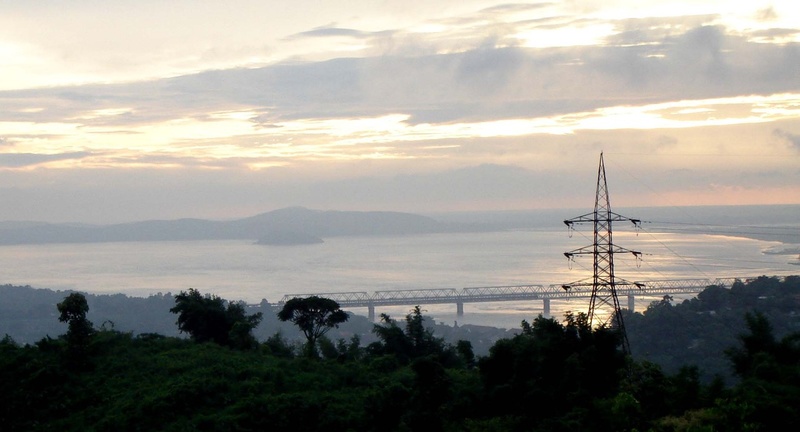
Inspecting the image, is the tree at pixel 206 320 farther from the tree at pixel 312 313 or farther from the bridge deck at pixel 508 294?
the bridge deck at pixel 508 294

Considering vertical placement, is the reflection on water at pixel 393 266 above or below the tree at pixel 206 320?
above

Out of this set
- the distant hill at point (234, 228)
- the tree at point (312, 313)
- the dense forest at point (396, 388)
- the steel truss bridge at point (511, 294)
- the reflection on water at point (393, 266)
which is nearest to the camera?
the dense forest at point (396, 388)

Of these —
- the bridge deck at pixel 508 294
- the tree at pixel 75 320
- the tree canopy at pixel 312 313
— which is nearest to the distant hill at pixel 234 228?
the bridge deck at pixel 508 294

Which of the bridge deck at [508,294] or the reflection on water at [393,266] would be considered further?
the reflection on water at [393,266]

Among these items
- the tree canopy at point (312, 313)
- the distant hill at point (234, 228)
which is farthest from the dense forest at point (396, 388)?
the distant hill at point (234, 228)

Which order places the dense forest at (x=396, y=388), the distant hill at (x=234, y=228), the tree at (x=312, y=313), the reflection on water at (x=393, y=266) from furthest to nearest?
1. the distant hill at (x=234, y=228)
2. the reflection on water at (x=393, y=266)
3. the tree at (x=312, y=313)
4. the dense forest at (x=396, y=388)

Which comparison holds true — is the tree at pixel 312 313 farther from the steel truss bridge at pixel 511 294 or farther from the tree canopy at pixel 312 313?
the steel truss bridge at pixel 511 294

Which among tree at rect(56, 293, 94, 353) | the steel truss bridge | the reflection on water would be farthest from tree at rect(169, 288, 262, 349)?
the steel truss bridge

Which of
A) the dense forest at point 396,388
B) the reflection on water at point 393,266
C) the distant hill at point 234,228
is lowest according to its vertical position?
the dense forest at point 396,388

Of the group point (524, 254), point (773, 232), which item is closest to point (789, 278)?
point (773, 232)
